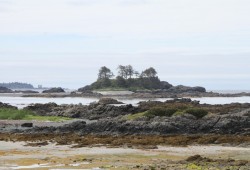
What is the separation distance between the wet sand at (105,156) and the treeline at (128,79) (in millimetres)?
102250

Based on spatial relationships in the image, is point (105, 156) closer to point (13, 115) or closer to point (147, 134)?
point (147, 134)

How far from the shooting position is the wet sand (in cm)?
1694

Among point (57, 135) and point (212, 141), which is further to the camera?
point (57, 135)

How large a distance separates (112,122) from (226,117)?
735cm

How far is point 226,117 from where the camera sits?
105ft

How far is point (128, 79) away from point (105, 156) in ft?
360

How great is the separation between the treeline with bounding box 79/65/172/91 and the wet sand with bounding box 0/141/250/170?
102250 mm

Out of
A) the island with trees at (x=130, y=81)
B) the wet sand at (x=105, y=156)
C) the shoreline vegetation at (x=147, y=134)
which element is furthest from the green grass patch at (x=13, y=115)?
the island with trees at (x=130, y=81)

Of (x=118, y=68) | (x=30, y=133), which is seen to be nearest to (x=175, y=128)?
(x=30, y=133)

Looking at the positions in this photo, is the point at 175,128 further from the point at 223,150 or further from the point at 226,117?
the point at 223,150

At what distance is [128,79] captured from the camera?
424 feet

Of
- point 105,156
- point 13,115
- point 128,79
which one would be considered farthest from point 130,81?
point 105,156

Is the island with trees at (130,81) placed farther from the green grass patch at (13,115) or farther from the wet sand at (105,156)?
the wet sand at (105,156)

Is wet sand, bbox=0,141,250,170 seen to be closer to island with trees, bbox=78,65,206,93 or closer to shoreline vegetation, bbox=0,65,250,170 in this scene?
shoreline vegetation, bbox=0,65,250,170
